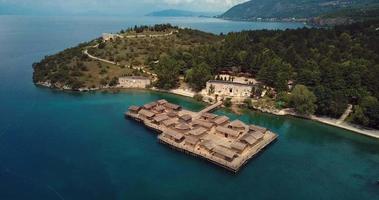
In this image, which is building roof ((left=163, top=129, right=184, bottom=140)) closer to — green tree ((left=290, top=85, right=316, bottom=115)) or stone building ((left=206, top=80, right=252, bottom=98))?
stone building ((left=206, top=80, right=252, bottom=98))

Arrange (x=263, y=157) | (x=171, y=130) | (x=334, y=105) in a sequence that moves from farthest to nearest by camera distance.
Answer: (x=334, y=105) → (x=171, y=130) → (x=263, y=157)

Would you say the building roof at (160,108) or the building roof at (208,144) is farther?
the building roof at (160,108)

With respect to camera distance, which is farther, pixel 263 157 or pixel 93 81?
pixel 93 81

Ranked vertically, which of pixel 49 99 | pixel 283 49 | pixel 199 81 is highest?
pixel 283 49

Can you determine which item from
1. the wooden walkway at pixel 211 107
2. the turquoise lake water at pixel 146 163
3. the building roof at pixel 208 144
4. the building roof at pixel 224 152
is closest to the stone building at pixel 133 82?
A: the turquoise lake water at pixel 146 163

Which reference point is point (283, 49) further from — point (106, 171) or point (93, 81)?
point (106, 171)

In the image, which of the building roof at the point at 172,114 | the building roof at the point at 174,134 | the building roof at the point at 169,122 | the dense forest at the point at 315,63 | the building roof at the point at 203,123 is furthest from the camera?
the dense forest at the point at 315,63

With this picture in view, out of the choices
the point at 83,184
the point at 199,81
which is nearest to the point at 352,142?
the point at 199,81

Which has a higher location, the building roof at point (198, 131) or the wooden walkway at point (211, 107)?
the building roof at point (198, 131)

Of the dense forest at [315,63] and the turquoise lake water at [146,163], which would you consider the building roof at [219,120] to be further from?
the dense forest at [315,63]
